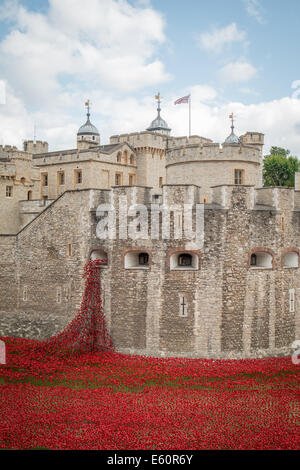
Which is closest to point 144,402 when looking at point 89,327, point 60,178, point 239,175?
point 89,327

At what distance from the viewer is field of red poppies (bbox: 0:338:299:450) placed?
11391mm

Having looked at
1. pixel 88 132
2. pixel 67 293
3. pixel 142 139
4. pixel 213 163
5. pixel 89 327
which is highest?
pixel 88 132

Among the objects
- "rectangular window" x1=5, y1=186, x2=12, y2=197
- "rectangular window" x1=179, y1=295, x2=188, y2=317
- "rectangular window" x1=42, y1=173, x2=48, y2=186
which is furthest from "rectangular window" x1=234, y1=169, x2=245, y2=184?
"rectangular window" x1=42, y1=173, x2=48, y2=186

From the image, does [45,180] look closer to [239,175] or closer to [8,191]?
[8,191]

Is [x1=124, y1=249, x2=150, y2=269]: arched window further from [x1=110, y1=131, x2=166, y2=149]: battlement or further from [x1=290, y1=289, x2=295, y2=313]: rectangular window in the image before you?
[x1=110, y1=131, x2=166, y2=149]: battlement

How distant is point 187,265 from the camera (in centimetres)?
1962

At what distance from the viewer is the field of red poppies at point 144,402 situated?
37.4 feet

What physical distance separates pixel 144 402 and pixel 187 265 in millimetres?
6687

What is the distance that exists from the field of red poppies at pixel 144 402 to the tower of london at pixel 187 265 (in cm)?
109

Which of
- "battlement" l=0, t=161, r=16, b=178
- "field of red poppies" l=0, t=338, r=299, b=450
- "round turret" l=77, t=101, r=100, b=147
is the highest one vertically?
"round turret" l=77, t=101, r=100, b=147

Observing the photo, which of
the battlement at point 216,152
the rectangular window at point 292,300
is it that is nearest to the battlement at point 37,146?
the battlement at point 216,152

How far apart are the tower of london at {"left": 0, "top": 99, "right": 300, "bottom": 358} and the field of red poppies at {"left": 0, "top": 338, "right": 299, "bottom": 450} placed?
3.59ft

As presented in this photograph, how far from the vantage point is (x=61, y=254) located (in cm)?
2128
